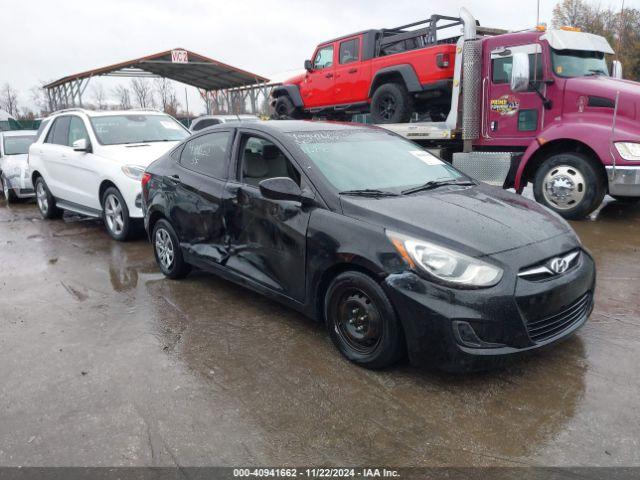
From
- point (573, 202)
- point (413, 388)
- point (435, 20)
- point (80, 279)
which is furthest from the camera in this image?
point (435, 20)

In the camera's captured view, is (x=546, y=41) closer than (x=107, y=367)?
Result: No

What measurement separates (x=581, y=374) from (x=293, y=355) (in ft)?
5.96

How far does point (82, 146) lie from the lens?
23.9 feet

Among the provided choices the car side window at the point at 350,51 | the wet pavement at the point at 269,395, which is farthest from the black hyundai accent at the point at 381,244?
the car side window at the point at 350,51

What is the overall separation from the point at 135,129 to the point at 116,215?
62.1 inches

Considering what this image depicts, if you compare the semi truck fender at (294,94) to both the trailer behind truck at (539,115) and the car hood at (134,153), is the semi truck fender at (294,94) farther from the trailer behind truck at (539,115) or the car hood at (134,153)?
the car hood at (134,153)

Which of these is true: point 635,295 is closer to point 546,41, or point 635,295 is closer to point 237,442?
point 237,442

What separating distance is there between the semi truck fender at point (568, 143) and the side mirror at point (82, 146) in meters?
6.04

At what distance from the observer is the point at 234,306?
15.1 ft

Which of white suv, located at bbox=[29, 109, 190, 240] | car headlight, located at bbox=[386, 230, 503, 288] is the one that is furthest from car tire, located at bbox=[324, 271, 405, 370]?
white suv, located at bbox=[29, 109, 190, 240]

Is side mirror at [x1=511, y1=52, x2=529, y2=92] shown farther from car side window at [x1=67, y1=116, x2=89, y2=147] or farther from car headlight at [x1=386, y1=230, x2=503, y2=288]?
car side window at [x1=67, y1=116, x2=89, y2=147]

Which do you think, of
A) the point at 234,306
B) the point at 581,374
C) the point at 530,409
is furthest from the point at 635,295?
the point at 234,306

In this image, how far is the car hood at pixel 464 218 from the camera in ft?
10.2

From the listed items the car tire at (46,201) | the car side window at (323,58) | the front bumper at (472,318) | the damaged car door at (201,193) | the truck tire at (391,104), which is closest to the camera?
the front bumper at (472,318)
